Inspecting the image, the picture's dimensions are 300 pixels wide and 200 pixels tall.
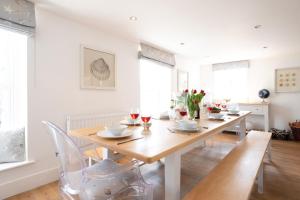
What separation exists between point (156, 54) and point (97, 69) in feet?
4.74

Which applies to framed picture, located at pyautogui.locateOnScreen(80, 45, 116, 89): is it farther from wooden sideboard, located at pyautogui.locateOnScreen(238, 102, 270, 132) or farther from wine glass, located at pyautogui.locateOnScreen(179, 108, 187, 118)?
wooden sideboard, located at pyautogui.locateOnScreen(238, 102, 270, 132)

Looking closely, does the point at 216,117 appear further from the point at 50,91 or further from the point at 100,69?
the point at 50,91

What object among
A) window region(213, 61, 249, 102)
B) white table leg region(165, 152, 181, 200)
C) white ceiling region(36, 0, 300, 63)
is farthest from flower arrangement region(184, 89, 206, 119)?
window region(213, 61, 249, 102)

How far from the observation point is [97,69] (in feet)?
8.72

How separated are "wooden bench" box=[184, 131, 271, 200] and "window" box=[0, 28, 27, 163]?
1943 millimetres


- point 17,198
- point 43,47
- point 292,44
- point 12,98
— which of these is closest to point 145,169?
point 17,198

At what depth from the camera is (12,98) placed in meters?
2.03

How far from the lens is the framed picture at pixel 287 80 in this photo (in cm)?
420

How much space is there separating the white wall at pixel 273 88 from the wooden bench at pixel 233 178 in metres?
3.12

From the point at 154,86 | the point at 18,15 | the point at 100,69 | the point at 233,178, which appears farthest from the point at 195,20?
the point at 18,15

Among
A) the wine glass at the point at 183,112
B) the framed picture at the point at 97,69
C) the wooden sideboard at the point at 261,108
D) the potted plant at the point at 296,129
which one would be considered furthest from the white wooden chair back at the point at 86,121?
the potted plant at the point at 296,129

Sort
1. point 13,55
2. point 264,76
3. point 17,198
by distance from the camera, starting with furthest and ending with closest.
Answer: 1. point 264,76
2. point 13,55
3. point 17,198

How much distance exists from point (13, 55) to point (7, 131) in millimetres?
875

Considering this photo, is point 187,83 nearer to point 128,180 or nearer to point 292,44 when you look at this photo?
point 292,44
